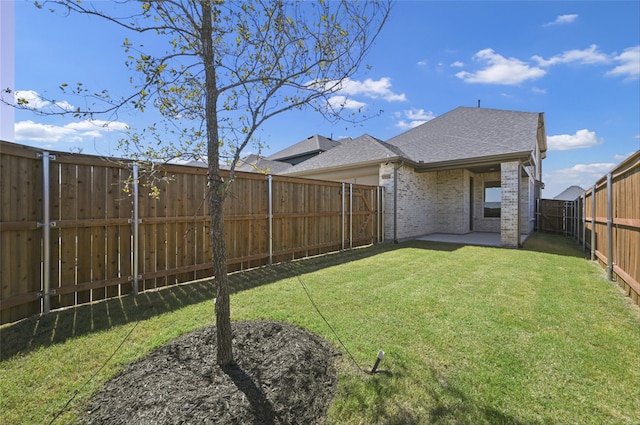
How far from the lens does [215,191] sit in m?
2.20

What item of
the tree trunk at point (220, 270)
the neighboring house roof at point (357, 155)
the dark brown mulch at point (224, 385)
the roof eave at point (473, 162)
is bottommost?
the dark brown mulch at point (224, 385)

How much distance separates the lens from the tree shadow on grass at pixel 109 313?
115 inches

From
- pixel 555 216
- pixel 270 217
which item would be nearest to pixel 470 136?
pixel 555 216

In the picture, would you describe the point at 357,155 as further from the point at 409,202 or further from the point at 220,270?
the point at 220,270

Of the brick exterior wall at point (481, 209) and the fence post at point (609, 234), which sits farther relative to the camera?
the brick exterior wall at point (481, 209)

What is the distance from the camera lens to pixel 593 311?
3793 mm

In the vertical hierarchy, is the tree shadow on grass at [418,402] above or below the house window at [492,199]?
below

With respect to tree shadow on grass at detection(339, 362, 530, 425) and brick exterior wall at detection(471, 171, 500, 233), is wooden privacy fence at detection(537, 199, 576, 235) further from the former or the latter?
tree shadow on grass at detection(339, 362, 530, 425)

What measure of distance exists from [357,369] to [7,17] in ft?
14.6

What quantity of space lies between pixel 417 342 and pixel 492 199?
13789 mm

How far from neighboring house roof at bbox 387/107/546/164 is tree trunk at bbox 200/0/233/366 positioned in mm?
10248

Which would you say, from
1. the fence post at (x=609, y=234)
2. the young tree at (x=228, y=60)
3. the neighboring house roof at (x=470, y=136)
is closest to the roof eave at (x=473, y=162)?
the neighboring house roof at (x=470, y=136)

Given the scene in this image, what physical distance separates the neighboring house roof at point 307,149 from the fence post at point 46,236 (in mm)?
18102

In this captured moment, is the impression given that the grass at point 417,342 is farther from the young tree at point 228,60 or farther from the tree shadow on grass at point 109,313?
the young tree at point 228,60
